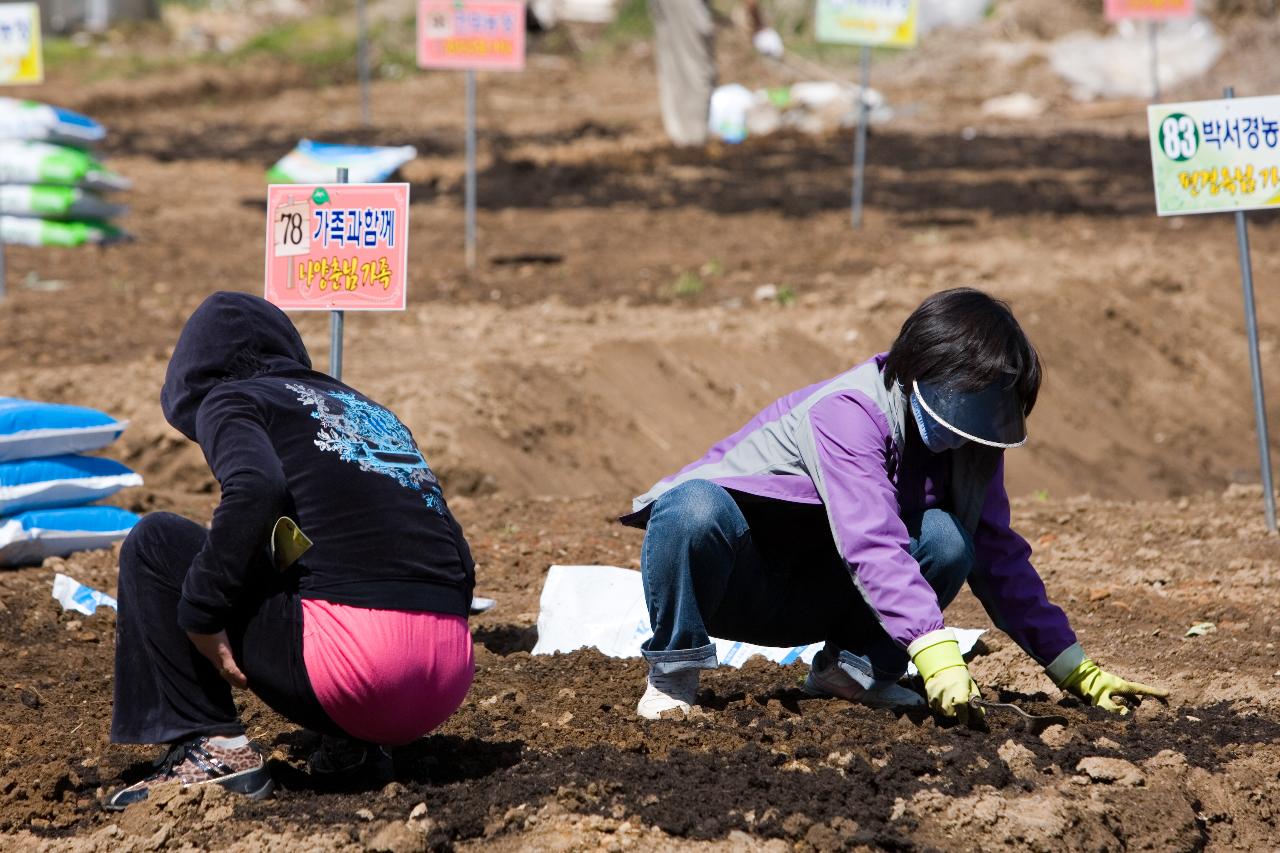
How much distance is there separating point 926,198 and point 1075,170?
2.42 metres

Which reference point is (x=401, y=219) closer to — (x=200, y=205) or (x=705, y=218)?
(x=705, y=218)

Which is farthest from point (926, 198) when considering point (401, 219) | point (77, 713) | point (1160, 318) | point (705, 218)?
point (77, 713)

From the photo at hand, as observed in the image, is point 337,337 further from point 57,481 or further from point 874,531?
point 874,531

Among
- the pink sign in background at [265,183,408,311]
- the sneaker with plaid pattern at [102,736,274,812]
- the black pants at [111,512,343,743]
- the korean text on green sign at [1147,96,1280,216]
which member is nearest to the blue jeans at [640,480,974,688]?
the black pants at [111,512,343,743]

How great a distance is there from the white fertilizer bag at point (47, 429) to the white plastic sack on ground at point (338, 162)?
754cm

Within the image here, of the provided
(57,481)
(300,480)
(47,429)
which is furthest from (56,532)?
(300,480)

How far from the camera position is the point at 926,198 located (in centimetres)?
1377

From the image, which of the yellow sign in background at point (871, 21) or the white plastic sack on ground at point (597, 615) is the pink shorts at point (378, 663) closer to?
the white plastic sack on ground at point (597, 615)

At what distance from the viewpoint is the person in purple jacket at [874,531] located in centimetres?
337

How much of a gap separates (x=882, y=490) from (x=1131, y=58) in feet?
69.3

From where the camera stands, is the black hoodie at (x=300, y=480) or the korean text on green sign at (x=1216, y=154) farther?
the korean text on green sign at (x=1216, y=154)

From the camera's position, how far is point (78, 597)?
501 cm

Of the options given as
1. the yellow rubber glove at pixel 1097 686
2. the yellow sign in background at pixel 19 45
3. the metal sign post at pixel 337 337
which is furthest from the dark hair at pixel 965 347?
the yellow sign in background at pixel 19 45

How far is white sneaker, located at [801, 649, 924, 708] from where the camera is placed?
12.8 feet
